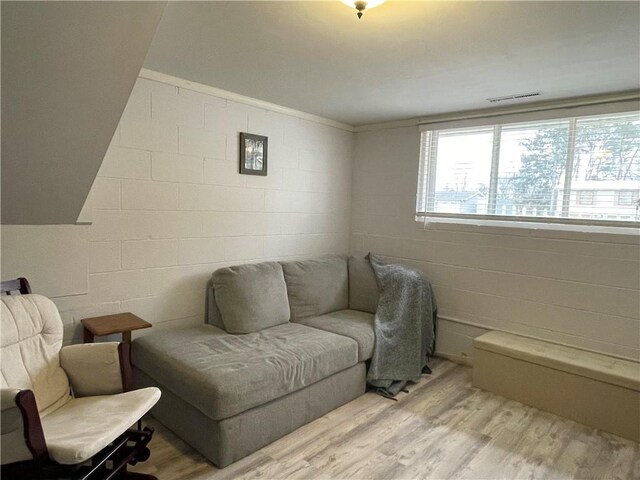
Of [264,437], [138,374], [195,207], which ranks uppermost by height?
[195,207]

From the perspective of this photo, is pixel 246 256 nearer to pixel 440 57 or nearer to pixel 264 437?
pixel 264 437

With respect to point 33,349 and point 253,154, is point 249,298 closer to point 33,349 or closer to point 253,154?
point 253,154

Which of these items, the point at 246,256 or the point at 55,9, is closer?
the point at 55,9

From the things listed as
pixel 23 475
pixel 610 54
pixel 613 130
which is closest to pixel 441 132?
pixel 613 130

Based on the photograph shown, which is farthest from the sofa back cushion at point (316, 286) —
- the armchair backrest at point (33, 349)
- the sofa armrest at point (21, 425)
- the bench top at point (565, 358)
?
the sofa armrest at point (21, 425)

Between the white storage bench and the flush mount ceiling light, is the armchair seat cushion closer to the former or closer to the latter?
the flush mount ceiling light

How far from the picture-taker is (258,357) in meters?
2.49

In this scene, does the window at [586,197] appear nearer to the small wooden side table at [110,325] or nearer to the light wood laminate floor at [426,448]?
the light wood laminate floor at [426,448]

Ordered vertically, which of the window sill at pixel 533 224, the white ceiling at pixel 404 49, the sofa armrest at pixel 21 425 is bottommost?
the sofa armrest at pixel 21 425

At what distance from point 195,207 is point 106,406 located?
5.28ft

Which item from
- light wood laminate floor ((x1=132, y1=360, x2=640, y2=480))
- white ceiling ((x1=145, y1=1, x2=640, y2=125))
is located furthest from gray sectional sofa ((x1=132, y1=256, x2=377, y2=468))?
white ceiling ((x1=145, y1=1, x2=640, y2=125))

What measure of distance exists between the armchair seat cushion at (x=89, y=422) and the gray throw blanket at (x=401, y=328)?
177cm

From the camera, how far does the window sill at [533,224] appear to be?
2.91 metres

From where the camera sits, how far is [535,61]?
236cm
